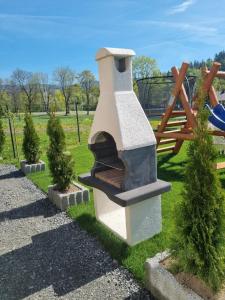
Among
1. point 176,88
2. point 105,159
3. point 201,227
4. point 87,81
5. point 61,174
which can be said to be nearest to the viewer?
point 201,227

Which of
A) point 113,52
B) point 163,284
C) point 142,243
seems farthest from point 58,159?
point 163,284

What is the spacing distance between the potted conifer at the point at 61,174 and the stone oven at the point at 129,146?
1.54 m

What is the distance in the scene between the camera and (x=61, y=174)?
575 cm

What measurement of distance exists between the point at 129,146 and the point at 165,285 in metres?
1.78

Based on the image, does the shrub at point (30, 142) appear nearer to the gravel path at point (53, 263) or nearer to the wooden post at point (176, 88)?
the gravel path at point (53, 263)

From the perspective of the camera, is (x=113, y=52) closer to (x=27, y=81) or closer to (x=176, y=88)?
(x=176, y=88)

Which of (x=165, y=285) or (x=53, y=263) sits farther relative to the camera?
(x=53, y=263)

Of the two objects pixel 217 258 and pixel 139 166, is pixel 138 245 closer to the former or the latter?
pixel 139 166

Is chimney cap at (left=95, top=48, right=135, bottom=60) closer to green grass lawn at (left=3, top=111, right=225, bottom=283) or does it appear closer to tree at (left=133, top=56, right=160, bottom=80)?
green grass lawn at (left=3, top=111, right=225, bottom=283)

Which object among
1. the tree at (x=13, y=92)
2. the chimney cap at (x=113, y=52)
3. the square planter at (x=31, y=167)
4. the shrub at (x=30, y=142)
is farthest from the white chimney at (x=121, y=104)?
the tree at (x=13, y=92)

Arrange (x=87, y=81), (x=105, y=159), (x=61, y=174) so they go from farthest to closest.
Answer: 1. (x=87, y=81)
2. (x=61, y=174)
3. (x=105, y=159)

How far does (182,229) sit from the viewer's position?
8.95 feet

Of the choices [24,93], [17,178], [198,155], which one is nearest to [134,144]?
[198,155]

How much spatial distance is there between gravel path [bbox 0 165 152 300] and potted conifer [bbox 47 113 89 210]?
34 centimetres
